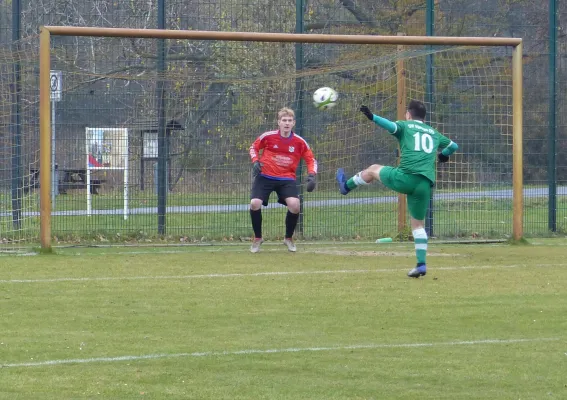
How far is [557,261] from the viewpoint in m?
13.3

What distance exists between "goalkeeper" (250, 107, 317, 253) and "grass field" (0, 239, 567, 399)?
3.97ft

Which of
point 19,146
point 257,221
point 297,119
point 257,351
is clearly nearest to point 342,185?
point 257,221

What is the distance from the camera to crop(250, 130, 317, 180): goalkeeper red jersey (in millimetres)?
14508

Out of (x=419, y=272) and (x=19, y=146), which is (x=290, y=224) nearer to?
(x=419, y=272)

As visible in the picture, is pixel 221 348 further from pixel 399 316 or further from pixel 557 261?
pixel 557 261

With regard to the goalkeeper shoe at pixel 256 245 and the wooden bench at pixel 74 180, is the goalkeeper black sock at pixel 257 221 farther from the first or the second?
the wooden bench at pixel 74 180

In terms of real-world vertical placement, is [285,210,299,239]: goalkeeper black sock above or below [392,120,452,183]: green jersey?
below

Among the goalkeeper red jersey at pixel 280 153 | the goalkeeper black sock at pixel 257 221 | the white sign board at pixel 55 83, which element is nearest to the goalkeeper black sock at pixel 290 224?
the goalkeeper black sock at pixel 257 221

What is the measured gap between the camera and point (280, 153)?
14.6 meters

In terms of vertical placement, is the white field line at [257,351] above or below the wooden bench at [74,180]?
below

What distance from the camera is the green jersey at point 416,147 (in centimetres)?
1163

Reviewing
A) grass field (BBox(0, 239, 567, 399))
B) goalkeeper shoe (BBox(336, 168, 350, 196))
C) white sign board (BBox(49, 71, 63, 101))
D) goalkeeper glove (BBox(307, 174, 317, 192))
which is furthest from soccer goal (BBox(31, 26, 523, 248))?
goalkeeper shoe (BBox(336, 168, 350, 196))

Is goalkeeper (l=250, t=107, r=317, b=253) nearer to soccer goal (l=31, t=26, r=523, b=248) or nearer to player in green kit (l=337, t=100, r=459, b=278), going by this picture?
soccer goal (l=31, t=26, r=523, b=248)

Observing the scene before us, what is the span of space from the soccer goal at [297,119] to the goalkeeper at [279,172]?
164cm
